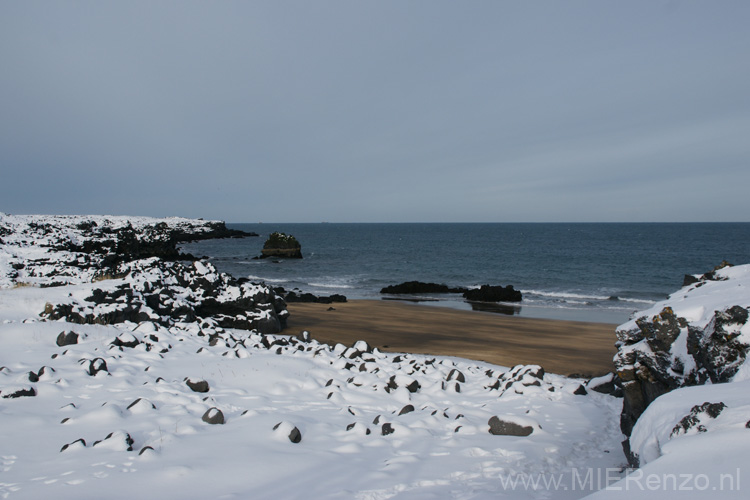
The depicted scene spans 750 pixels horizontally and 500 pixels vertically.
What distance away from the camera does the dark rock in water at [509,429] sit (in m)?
4.82

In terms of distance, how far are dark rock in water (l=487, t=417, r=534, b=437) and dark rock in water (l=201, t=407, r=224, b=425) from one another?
2940 mm

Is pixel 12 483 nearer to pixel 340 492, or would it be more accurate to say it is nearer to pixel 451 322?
pixel 340 492

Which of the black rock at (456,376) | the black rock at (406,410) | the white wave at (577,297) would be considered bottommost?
the white wave at (577,297)

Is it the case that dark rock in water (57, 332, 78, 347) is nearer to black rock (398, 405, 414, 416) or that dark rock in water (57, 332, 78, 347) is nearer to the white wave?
black rock (398, 405, 414, 416)

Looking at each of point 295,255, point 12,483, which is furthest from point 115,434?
point 295,255

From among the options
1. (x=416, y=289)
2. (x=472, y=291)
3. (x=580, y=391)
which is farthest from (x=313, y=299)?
(x=580, y=391)

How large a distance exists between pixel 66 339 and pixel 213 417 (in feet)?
14.2

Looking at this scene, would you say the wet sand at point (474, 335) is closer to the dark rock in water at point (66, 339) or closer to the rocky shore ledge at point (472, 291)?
the dark rock in water at point (66, 339)

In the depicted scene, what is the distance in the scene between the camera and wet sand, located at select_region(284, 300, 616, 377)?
10.9 m

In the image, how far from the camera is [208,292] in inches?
494

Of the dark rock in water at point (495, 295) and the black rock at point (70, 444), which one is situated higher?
the black rock at point (70, 444)

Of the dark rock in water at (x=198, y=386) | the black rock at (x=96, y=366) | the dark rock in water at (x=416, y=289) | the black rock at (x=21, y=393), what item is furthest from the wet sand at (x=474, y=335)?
the dark rock in water at (x=416, y=289)

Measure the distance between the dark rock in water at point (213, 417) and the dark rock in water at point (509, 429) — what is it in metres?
2.94

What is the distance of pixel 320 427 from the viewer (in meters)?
4.87
